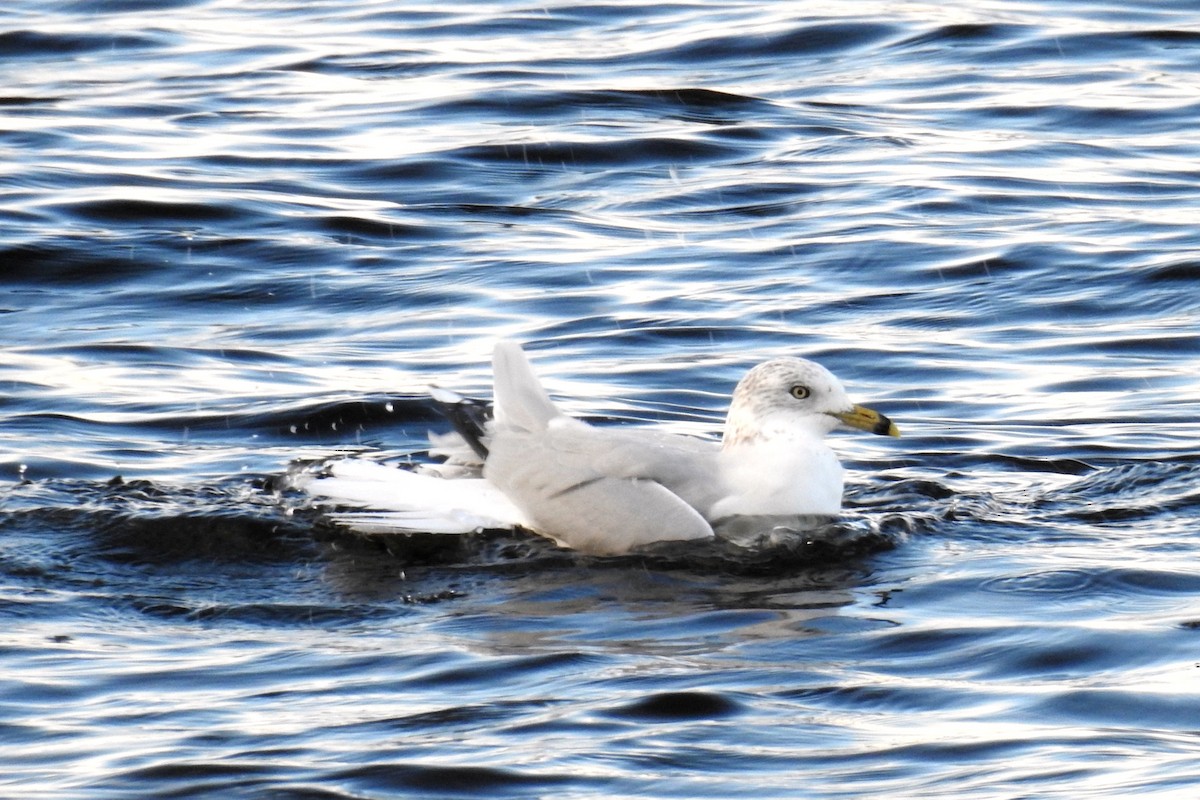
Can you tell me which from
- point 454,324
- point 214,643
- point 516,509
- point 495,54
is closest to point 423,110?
point 495,54

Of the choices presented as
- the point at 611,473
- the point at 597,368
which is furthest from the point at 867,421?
the point at 597,368

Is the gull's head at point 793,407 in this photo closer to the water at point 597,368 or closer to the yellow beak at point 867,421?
the yellow beak at point 867,421

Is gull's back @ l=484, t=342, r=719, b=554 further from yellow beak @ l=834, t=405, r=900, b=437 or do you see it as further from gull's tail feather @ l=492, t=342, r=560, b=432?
yellow beak @ l=834, t=405, r=900, b=437

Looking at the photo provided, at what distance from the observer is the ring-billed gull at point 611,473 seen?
28.6 ft

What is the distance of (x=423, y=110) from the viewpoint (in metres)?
18.0

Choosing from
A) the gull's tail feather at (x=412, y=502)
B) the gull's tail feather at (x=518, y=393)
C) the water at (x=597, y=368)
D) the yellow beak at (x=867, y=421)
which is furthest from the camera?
the yellow beak at (x=867, y=421)

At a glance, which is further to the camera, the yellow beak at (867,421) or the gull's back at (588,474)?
the yellow beak at (867,421)

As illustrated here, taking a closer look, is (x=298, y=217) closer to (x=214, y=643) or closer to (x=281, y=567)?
(x=281, y=567)

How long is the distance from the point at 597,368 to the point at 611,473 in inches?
119

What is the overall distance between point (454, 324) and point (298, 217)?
9.07 ft

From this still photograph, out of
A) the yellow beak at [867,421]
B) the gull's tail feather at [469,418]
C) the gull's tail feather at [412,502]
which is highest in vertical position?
the yellow beak at [867,421]

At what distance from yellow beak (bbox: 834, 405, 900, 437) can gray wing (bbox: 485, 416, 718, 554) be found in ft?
1.97

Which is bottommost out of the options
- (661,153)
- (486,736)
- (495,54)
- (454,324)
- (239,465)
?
(486,736)

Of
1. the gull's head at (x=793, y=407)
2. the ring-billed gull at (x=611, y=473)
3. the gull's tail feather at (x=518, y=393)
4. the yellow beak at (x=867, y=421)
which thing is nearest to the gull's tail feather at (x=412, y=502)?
the ring-billed gull at (x=611, y=473)
